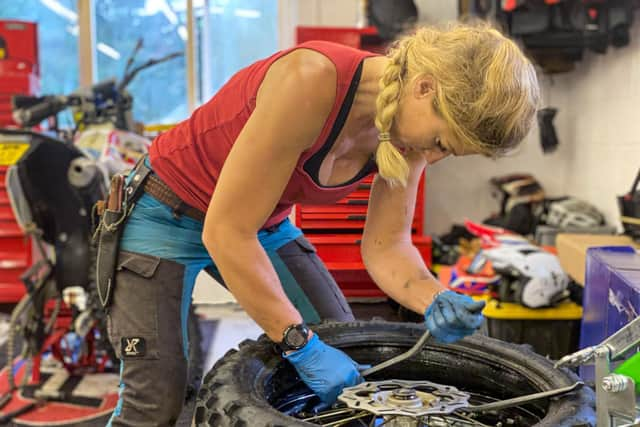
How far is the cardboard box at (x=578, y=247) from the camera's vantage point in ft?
6.36

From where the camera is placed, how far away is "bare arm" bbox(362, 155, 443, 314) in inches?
45.1

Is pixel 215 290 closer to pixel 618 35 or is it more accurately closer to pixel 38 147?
pixel 38 147

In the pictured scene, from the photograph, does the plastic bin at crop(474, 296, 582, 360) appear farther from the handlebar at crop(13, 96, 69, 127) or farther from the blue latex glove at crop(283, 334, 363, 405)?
the handlebar at crop(13, 96, 69, 127)

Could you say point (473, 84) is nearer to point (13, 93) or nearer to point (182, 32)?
point (13, 93)

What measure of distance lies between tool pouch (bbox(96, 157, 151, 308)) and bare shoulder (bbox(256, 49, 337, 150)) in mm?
369

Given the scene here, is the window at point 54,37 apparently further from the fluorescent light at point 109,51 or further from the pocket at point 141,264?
the pocket at point 141,264

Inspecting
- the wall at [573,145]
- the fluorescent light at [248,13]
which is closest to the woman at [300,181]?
the wall at [573,145]

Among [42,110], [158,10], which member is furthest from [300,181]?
[158,10]

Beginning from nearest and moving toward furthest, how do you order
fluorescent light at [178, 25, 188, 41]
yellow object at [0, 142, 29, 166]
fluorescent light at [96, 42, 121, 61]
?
yellow object at [0, 142, 29, 166] → fluorescent light at [178, 25, 188, 41] → fluorescent light at [96, 42, 121, 61]

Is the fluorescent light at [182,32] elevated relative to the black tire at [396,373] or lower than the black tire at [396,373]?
elevated

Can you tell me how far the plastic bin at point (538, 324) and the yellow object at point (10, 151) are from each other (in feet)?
6.87

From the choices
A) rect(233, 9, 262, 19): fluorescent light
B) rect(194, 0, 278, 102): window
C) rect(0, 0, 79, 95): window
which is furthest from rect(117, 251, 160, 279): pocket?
rect(0, 0, 79, 95): window

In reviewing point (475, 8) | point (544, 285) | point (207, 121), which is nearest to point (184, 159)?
point (207, 121)

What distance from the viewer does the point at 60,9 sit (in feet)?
13.9
